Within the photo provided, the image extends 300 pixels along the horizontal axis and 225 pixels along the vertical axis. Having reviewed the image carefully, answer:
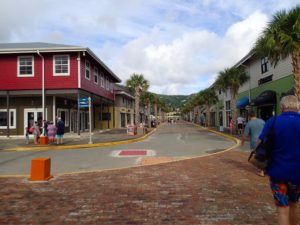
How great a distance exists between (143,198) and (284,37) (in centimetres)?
1098

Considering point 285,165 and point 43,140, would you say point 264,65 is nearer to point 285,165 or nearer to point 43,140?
point 43,140

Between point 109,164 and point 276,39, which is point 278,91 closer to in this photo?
point 276,39

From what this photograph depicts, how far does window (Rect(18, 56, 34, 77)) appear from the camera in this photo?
1055 inches

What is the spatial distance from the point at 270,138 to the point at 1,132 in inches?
1104

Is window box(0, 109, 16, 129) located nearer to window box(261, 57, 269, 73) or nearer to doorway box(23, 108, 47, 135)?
doorway box(23, 108, 47, 135)

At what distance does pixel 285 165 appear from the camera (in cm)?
381

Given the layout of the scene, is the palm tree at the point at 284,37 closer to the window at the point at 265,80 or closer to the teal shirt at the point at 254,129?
the teal shirt at the point at 254,129

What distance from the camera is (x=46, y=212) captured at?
6.16 metres

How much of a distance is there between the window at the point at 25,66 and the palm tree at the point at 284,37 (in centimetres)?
1777

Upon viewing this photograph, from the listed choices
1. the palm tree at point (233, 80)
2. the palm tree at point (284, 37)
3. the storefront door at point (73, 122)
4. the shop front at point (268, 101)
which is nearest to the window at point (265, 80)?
the shop front at point (268, 101)

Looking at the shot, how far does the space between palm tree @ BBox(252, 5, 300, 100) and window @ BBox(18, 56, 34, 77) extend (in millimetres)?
17773

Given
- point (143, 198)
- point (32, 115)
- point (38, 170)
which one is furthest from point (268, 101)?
point (143, 198)

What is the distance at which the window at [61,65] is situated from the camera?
26.5 meters

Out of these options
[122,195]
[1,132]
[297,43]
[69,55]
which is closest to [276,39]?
[297,43]
